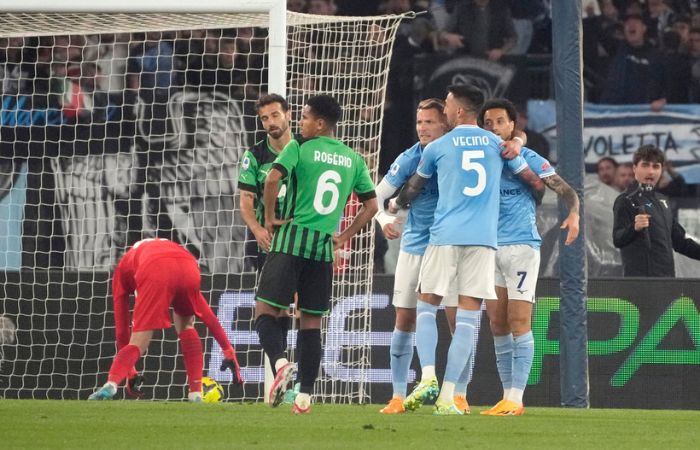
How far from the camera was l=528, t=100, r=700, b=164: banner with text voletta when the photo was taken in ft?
49.6

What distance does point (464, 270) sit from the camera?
28.8ft

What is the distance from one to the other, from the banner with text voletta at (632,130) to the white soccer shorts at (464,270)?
6555mm

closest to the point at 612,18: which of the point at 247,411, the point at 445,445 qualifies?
the point at 247,411

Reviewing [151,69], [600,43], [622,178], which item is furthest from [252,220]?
[600,43]

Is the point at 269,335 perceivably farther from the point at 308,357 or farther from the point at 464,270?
the point at 464,270

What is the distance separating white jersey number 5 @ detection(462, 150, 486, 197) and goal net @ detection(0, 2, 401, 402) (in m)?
3.00

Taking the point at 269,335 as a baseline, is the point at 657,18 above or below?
above

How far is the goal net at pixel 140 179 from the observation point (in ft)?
38.4

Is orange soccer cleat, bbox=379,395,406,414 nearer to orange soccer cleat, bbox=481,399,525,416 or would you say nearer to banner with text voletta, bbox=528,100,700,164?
orange soccer cleat, bbox=481,399,525,416

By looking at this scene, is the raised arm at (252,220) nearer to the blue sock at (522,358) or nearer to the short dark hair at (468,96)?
the short dark hair at (468,96)

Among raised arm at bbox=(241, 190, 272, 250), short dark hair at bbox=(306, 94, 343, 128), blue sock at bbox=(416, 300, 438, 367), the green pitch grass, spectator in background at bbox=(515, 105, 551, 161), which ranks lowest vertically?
the green pitch grass

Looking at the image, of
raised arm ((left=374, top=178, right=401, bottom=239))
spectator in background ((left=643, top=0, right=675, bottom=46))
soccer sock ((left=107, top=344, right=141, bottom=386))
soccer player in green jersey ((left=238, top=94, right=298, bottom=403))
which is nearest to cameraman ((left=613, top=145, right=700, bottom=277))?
raised arm ((left=374, top=178, right=401, bottom=239))

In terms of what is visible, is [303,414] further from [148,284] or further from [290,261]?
[148,284]

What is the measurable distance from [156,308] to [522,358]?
259 centimetres
